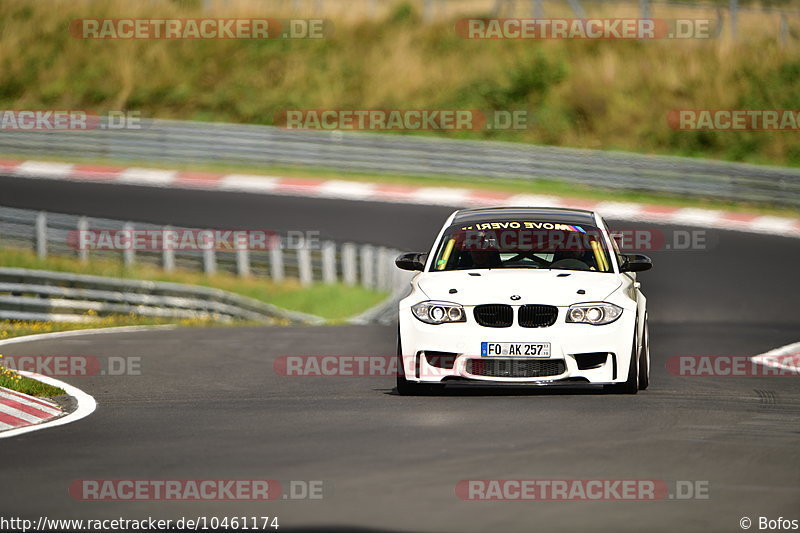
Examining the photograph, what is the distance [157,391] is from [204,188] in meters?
23.9

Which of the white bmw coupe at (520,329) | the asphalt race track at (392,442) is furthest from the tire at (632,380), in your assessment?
the asphalt race track at (392,442)

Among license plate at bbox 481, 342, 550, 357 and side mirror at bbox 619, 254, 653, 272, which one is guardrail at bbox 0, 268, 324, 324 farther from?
license plate at bbox 481, 342, 550, 357

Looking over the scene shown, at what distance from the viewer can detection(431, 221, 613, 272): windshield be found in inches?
482

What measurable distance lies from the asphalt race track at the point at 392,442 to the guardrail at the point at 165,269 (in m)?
6.54

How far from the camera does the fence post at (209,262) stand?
29.0 metres

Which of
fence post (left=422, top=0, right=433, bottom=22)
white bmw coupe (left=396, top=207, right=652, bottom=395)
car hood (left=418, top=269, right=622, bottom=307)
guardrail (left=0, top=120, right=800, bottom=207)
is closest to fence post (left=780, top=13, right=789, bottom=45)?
guardrail (left=0, top=120, right=800, bottom=207)

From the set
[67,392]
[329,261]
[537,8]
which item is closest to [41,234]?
[329,261]

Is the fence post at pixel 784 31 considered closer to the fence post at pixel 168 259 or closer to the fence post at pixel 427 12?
the fence post at pixel 427 12

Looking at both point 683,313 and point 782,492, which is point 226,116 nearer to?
point 683,313

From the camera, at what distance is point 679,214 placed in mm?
32219

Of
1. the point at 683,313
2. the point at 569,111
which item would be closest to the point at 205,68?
the point at 569,111

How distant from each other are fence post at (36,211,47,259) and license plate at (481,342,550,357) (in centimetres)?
1929

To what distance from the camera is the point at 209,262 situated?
2903 centimetres

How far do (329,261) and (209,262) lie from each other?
2635 mm
